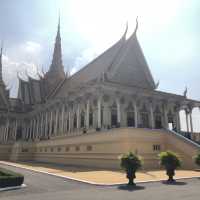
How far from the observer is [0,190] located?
33.1 ft

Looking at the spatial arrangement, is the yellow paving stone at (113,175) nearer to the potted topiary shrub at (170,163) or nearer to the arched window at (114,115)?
the potted topiary shrub at (170,163)

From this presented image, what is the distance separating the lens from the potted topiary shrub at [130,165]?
11.9m

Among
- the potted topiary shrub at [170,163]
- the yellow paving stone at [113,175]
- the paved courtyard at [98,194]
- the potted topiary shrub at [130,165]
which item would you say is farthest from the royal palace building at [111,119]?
the paved courtyard at [98,194]

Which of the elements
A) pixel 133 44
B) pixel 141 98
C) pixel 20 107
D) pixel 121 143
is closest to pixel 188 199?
pixel 121 143

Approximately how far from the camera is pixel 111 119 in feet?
93.6

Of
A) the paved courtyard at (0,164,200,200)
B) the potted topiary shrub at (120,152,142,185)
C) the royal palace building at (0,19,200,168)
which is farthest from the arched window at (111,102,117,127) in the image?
the paved courtyard at (0,164,200,200)

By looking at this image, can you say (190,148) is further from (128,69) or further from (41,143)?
(41,143)

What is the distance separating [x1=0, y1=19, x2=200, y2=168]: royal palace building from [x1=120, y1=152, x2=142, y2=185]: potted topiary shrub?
806cm

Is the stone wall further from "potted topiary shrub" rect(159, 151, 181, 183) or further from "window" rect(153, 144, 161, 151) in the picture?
"potted topiary shrub" rect(159, 151, 181, 183)

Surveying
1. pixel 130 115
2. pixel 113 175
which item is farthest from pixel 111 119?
pixel 113 175

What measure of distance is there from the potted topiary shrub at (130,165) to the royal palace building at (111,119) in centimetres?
806

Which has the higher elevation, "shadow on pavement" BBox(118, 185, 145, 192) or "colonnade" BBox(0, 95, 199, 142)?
"colonnade" BBox(0, 95, 199, 142)

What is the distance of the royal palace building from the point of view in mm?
21469

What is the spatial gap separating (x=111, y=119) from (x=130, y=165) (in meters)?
16.5
